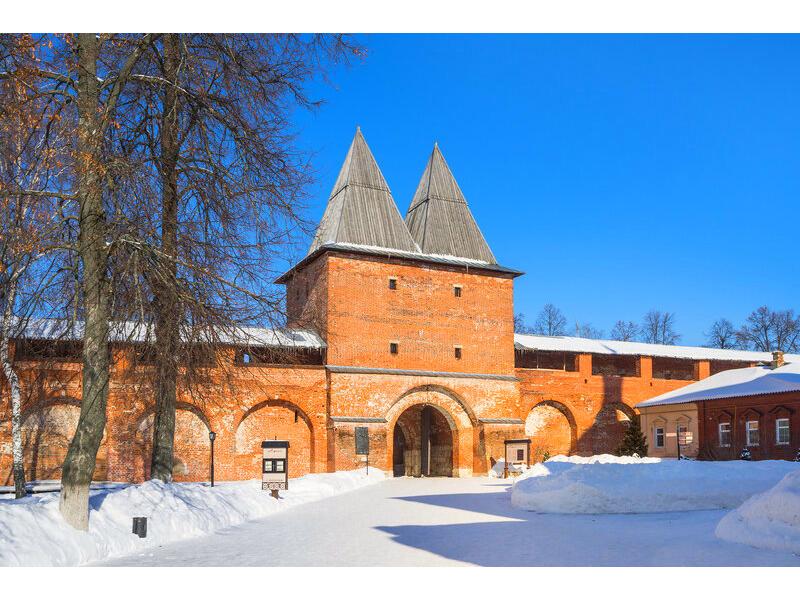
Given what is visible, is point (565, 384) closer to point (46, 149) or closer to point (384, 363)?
point (384, 363)

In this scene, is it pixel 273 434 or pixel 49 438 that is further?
pixel 273 434

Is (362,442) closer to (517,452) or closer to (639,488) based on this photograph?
(517,452)

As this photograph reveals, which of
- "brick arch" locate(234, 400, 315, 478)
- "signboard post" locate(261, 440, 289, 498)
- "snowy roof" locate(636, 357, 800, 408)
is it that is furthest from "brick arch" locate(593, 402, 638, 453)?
"signboard post" locate(261, 440, 289, 498)

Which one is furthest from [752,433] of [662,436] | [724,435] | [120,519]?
[120,519]

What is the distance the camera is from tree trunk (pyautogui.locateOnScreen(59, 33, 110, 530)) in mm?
10250

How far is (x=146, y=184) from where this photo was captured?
1083cm

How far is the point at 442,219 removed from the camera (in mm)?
34500

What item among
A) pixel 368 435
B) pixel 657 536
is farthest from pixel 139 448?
pixel 657 536

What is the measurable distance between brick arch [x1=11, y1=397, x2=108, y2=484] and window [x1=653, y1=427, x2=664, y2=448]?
21.6 metres

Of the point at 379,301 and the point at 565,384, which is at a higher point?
the point at 379,301

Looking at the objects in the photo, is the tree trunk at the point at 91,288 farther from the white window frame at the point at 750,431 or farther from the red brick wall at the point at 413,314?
the white window frame at the point at 750,431

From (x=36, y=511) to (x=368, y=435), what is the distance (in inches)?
775

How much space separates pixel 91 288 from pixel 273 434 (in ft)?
61.4

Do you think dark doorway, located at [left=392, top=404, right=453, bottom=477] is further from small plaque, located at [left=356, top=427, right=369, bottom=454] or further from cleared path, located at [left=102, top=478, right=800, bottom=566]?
cleared path, located at [left=102, top=478, right=800, bottom=566]
